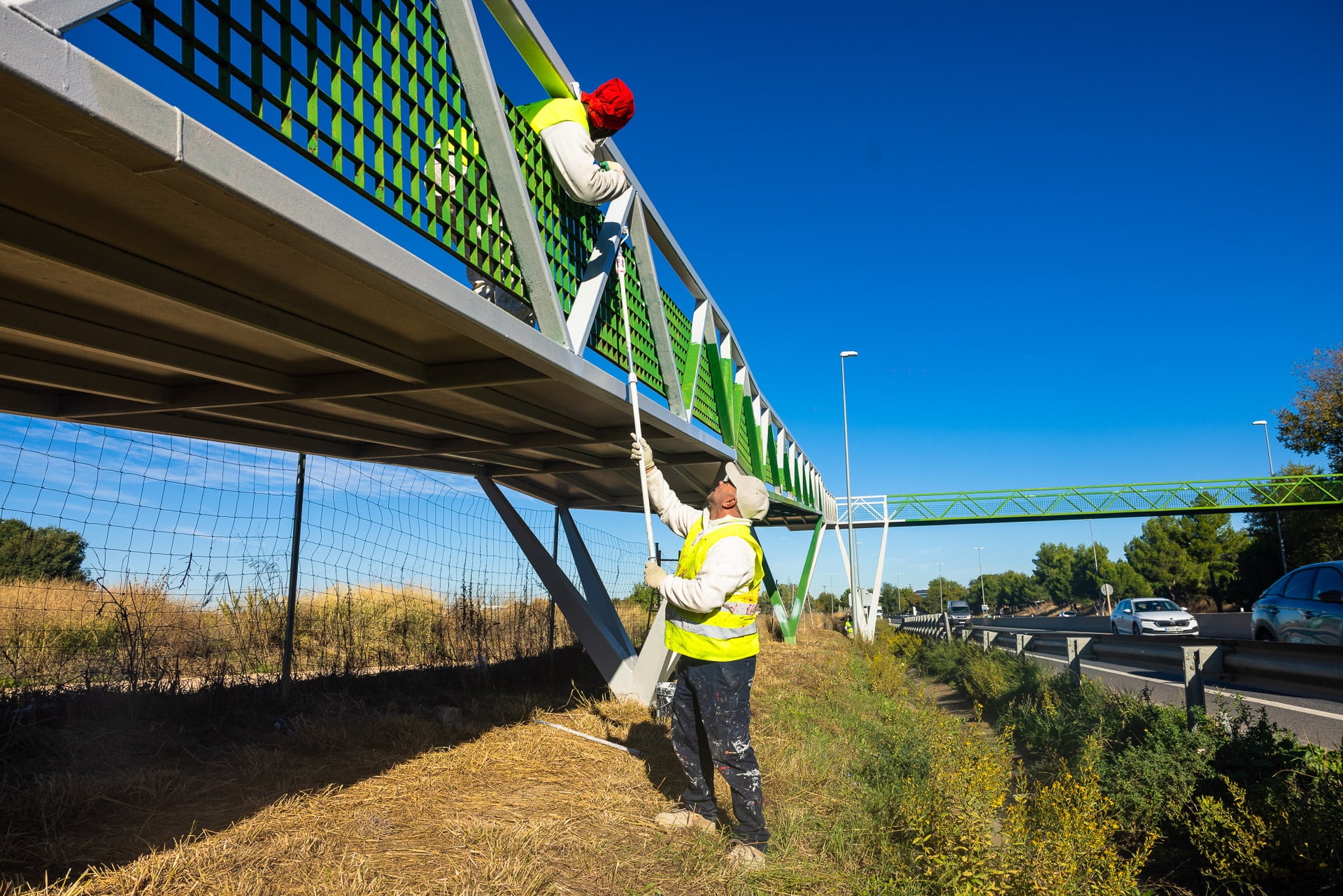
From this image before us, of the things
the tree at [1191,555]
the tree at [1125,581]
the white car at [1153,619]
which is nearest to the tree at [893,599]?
the tree at [1125,581]

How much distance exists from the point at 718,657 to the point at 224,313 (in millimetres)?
2680

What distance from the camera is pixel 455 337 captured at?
3.35m

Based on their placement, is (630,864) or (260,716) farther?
(260,716)

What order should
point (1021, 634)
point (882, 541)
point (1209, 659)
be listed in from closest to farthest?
point (1209, 659) < point (1021, 634) < point (882, 541)

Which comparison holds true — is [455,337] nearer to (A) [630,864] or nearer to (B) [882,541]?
(A) [630,864]

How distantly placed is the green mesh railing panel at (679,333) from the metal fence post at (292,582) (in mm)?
3121

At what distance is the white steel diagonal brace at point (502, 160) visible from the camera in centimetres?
296

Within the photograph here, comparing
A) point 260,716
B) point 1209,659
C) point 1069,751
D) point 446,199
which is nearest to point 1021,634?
point 1069,751

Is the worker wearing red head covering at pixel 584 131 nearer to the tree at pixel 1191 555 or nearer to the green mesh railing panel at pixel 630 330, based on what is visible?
the green mesh railing panel at pixel 630 330

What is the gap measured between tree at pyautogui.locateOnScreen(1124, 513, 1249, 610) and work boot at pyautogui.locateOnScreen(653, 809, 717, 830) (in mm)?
48795

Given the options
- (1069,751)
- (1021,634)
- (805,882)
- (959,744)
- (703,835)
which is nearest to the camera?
(805,882)

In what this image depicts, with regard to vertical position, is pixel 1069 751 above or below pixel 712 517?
below

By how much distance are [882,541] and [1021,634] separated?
39.9 ft

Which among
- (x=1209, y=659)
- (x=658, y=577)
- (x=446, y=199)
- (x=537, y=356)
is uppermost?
(x=446, y=199)
